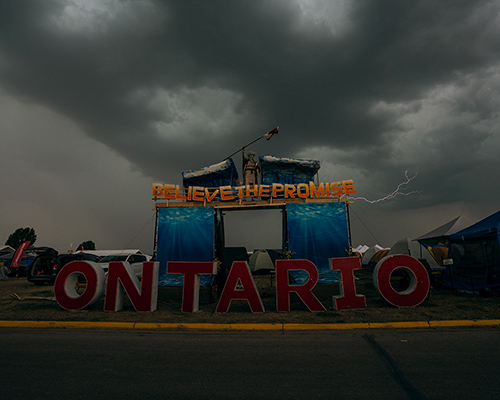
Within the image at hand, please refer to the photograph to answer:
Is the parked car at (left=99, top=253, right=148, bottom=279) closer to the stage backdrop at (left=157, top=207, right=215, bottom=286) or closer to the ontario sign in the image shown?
the stage backdrop at (left=157, top=207, right=215, bottom=286)

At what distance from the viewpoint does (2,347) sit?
216 inches

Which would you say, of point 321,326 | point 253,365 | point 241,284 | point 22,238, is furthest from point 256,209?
point 22,238

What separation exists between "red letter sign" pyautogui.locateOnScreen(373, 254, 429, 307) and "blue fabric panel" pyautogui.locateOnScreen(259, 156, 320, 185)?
9.40 meters

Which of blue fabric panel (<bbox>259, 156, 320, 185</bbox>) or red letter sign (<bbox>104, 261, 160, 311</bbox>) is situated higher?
blue fabric panel (<bbox>259, 156, 320, 185</bbox>)

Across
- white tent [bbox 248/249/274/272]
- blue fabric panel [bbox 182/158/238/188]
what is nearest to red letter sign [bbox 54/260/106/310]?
blue fabric panel [bbox 182/158/238/188]

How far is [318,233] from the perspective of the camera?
14.8 m

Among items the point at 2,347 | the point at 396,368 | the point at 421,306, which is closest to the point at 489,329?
the point at 421,306

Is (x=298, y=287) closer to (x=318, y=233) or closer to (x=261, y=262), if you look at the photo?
(x=318, y=233)

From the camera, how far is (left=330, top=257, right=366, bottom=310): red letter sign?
8492mm

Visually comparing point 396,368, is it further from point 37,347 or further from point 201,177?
point 201,177

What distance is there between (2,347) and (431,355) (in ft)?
27.1

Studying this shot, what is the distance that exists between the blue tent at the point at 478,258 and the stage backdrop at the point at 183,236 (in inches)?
466

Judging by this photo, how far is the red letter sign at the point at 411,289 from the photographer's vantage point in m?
8.60

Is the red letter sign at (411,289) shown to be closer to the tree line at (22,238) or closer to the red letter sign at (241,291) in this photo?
the red letter sign at (241,291)
